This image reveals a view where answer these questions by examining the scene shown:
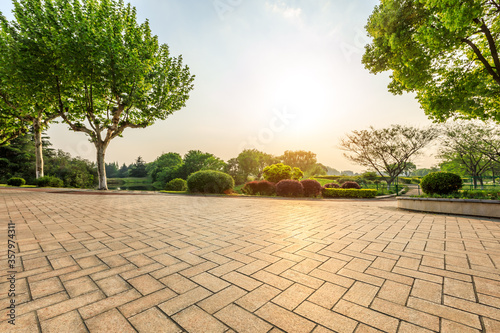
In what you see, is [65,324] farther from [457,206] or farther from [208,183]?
[208,183]

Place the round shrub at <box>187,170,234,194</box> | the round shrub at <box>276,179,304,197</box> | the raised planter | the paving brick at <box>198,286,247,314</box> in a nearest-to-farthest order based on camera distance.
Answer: the paving brick at <box>198,286,247,314</box>
the raised planter
the round shrub at <box>276,179,304,197</box>
the round shrub at <box>187,170,234,194</box>

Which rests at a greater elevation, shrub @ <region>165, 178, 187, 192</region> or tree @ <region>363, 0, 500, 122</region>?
tree @ <region>363, 0, 500, 122</region>

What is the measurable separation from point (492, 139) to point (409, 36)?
81.9 ft

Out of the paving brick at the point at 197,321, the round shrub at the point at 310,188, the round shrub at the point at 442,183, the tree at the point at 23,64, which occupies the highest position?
the tree at the point at 23,64

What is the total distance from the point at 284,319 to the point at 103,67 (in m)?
16.4

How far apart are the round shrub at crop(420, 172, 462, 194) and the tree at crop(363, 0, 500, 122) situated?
4.13m

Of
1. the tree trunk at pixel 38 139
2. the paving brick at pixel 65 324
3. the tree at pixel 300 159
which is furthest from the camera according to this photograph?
the tree at pixel 300 159

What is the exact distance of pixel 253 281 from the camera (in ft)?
7.18

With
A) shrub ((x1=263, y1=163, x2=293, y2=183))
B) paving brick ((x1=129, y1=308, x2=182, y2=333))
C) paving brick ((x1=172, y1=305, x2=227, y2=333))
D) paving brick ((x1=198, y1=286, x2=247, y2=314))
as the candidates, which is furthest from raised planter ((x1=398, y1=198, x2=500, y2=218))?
shrub ((x1=263, y1=163, x2=293, y2=183))

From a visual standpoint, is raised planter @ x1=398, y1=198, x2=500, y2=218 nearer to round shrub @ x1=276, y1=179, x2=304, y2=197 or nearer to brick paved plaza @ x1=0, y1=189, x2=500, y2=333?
brick paved plaza @ x1=0, y1=189, x2=500, y2=333

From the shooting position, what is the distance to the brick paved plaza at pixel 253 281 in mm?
1554

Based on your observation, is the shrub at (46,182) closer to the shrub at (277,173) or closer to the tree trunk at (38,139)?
the tree trunk at (38,139)

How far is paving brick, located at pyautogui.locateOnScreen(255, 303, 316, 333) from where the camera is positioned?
1.48 m

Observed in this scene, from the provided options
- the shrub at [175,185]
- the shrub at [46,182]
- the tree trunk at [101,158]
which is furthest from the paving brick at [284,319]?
the shrub at [46,182]
